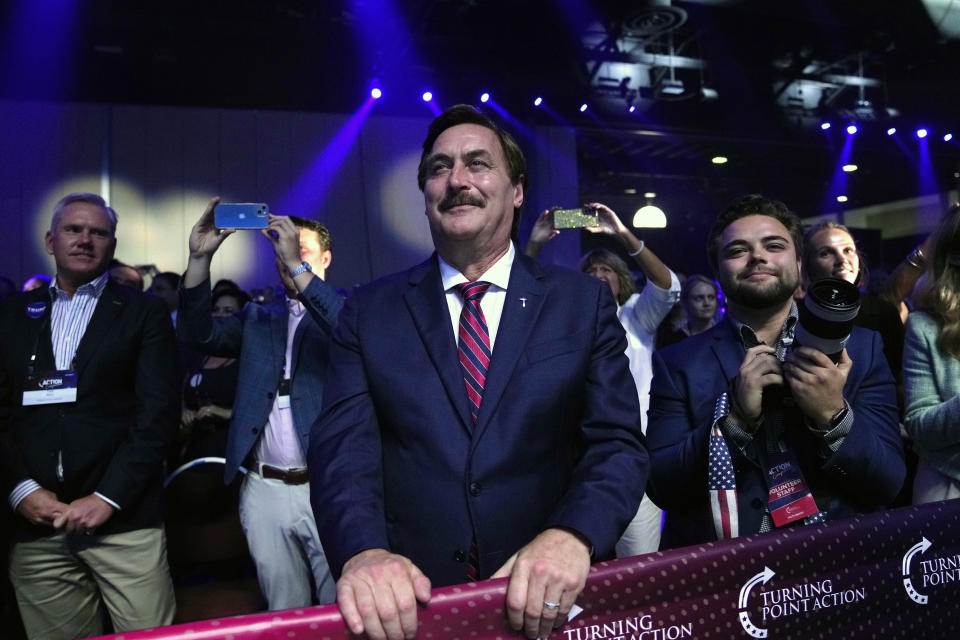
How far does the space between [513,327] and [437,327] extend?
15 cm

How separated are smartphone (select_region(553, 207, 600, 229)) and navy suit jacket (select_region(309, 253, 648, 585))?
146 centimetres

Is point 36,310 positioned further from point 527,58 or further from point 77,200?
point 527,58

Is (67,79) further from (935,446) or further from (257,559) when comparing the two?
(935,446)

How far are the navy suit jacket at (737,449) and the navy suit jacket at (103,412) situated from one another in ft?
5.55

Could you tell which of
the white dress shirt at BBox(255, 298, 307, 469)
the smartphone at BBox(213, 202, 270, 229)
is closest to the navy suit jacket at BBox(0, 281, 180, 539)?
the white dress shirt at BBox(255, 298, 307, 469)

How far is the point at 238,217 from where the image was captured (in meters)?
2.29

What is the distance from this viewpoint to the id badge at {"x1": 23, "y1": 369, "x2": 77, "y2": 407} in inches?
84.4

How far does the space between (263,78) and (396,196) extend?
2709mm

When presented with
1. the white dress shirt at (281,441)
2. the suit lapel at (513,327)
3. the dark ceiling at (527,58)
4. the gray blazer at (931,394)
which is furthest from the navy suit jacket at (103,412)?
the dark ceiling at (527,58)

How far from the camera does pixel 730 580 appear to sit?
103 centimetres

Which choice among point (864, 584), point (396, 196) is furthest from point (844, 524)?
point (396, 196)

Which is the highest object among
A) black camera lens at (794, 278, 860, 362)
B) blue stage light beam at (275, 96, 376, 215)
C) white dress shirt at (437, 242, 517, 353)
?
blue stage light beam at (275, 96, 376, 215)

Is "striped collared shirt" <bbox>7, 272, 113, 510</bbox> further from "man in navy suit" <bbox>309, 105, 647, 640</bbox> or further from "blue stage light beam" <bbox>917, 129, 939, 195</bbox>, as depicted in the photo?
"blue stage light beam" <bbox>917, 129, 939, 195</bbox>

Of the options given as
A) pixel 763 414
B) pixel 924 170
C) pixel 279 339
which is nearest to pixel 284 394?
pixel 279 339
